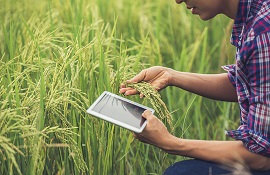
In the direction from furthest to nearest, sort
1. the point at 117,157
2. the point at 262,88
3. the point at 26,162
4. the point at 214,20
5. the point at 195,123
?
the point at 214,20
the point at 195,123
the point at 117,157
the point at 26,162
the point at 262,88

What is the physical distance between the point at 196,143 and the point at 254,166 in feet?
0.68

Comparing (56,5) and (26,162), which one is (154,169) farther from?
(56,5)

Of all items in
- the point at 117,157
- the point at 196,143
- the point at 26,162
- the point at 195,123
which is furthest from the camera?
the point at 195,123

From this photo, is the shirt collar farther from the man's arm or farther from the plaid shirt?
the man's arm

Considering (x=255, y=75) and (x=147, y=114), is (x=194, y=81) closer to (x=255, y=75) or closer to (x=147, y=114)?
(x=147, y=114)

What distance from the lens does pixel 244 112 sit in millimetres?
2217

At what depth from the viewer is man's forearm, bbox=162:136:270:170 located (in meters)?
2.14

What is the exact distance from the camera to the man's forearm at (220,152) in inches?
84.3

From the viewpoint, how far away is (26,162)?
7.86 feet

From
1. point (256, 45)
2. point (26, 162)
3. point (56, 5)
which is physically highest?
point (256, 45)

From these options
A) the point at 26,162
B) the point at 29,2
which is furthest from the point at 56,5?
the point at 26,162

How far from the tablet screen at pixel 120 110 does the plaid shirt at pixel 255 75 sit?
33cm

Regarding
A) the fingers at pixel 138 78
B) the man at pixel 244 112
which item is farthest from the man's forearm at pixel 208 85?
the man at pixel 244 112

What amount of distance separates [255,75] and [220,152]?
290 millimetres
